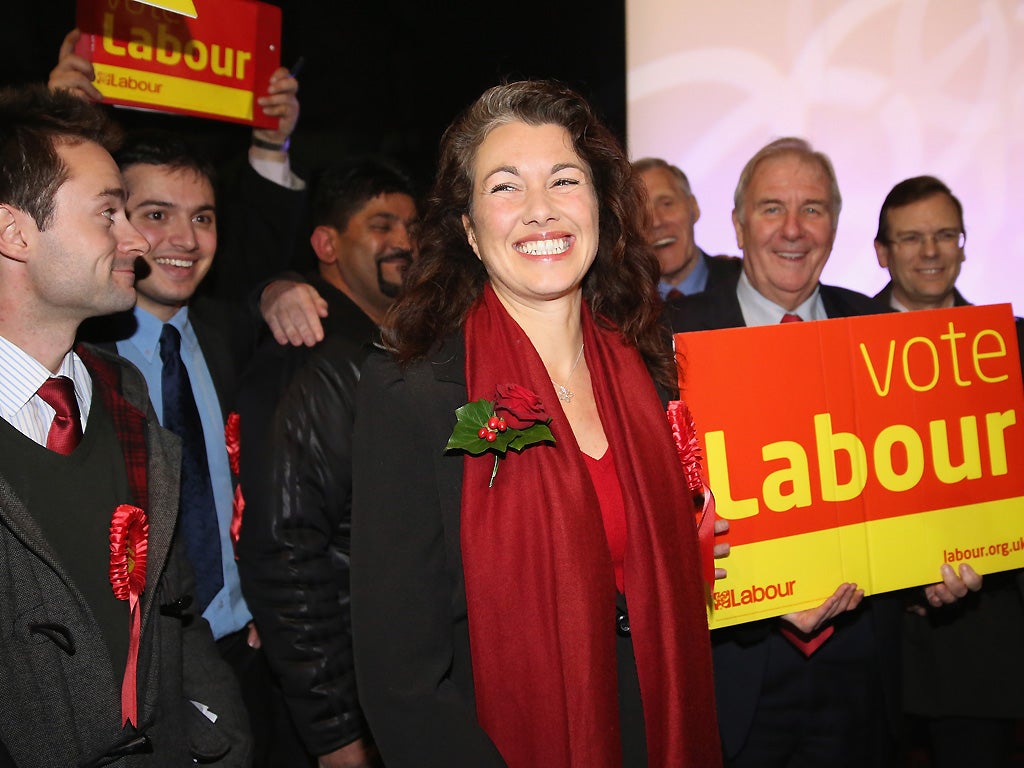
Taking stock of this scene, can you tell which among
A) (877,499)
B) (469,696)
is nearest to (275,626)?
(469,696)

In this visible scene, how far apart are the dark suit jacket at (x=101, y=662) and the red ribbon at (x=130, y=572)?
0.09ft

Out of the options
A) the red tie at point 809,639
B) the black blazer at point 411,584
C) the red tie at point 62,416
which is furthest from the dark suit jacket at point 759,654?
the red tie at point 62,416

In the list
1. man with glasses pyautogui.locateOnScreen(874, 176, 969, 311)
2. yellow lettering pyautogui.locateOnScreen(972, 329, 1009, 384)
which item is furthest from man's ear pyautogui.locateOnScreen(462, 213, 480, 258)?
man with glasses pyautogui.locateOnScreen(874, 176, 969, 311)

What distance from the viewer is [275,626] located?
247cm

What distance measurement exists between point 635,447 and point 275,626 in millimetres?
A: 1211

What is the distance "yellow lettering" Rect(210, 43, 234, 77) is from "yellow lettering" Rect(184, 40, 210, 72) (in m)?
0.03

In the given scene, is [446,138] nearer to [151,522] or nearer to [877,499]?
[151,522]

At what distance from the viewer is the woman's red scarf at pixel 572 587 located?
5.25ft

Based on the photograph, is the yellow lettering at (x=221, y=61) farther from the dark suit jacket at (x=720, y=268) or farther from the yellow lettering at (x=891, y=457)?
the yellow lettering at (x=891, y=457)

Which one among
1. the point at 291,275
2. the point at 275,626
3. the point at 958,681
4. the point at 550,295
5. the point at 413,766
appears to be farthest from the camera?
the point at 291,275

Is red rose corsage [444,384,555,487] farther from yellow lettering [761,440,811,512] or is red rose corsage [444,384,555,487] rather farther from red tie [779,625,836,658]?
red tie [779,625,836,658]

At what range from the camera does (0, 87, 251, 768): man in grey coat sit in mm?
1650

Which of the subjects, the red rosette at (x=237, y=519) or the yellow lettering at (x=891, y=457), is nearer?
the yellow lettering at (x=891, y=457)

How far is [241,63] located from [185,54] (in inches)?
7.9
